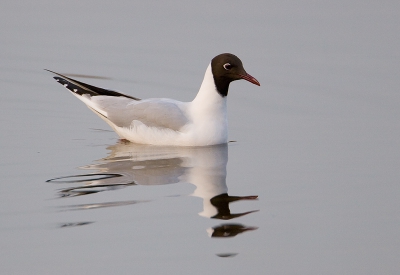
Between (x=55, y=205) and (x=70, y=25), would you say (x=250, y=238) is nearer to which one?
(x=55, y=205)

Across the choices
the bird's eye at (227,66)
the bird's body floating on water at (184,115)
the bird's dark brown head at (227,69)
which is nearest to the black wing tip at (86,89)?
the bird's body floating on water at (184,115)

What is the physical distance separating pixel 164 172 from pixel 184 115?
60.0 inches

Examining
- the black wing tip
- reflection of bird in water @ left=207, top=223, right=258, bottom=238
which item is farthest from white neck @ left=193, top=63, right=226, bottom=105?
reflection of bird in water @ left=207, top=223, right=258, bottom=238

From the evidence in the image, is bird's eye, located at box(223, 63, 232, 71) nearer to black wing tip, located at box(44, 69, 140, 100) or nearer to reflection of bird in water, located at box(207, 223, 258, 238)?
black wing tip, located at box(44, 69, 140, 100)

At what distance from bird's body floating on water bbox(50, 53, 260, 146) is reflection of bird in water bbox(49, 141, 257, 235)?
0.13 m

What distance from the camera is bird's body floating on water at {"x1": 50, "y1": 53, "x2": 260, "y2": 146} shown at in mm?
10352

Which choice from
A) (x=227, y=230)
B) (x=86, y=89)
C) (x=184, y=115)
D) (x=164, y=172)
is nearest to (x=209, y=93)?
(x=184, y=115)

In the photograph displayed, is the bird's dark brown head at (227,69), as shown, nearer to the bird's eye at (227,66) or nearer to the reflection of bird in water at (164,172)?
the bird's eye at (227,66)

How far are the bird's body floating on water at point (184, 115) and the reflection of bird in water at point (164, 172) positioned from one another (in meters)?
0.13

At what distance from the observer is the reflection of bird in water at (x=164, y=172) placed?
8.10 m

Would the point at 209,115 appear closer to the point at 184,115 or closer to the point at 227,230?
the point at 184,115

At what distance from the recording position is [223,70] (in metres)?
10.6

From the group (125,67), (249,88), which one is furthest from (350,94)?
(125,67)

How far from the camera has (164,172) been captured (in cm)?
908
